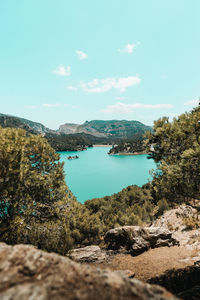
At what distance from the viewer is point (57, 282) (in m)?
3.64

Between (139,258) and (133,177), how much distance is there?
370 ft

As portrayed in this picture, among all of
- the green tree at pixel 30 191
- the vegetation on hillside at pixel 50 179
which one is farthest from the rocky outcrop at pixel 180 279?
the green tree at pixel 30 191

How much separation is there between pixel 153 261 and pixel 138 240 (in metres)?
2.61

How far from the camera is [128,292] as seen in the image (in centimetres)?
349

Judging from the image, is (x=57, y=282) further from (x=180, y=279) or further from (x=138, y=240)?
(x=138, y=240)

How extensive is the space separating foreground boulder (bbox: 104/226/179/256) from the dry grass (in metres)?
0.56

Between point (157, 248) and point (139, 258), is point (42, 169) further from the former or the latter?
point (157, 248)

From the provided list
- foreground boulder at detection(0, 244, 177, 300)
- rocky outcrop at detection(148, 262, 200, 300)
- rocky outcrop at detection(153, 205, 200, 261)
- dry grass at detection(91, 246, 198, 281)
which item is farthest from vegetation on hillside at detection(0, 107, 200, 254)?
foreground boulder at detection(0, 244, 177, 300)

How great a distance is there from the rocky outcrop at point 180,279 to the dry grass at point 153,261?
725mm

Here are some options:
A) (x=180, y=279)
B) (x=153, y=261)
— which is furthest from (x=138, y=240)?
(x=180, y=279)

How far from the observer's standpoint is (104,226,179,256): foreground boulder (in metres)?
15.9

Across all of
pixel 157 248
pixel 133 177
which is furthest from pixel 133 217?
pixel 133 177

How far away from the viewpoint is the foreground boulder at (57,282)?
3266 millimetres

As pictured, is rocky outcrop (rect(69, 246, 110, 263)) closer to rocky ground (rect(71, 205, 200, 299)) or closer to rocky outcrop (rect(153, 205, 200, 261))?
rocky ground (rect(71, 205, 200, 299))
